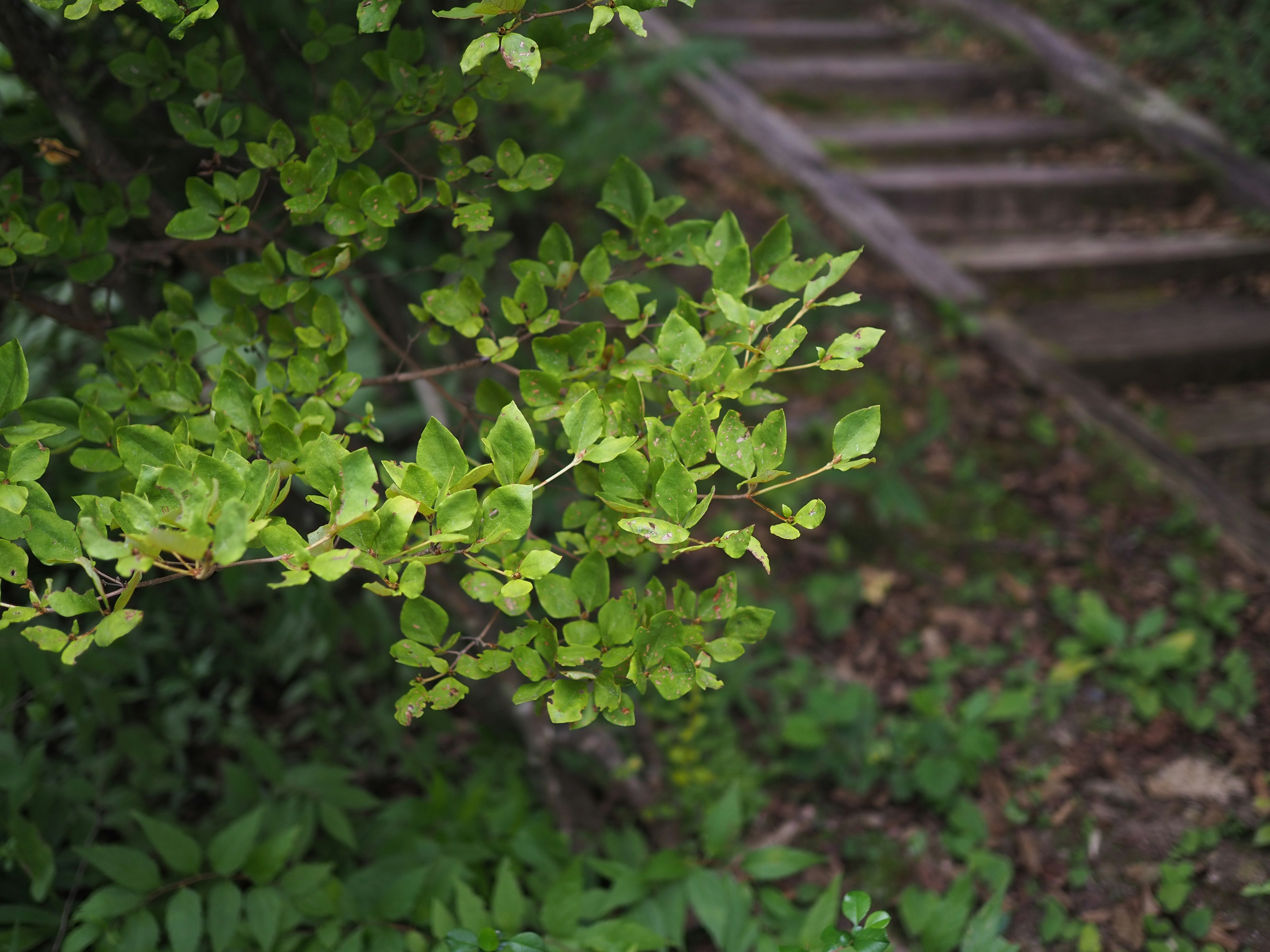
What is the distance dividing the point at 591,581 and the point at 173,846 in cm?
112

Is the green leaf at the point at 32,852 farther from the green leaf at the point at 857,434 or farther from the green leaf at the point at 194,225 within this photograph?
the green leaf at the point at 857,434

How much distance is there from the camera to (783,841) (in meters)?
2.18

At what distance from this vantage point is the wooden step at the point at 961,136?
15.0ft

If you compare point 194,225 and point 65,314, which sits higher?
point 194,225

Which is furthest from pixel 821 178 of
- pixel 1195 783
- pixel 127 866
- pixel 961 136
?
pixel 127 866

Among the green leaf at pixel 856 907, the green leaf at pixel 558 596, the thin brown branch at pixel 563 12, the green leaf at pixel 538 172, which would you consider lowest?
the green leaf at pixel 856 907

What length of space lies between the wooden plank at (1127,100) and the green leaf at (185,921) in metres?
4.78

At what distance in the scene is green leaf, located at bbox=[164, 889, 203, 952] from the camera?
1495 mm

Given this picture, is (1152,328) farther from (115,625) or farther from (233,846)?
(115,625)

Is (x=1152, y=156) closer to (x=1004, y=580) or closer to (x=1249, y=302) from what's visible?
(x=1249, y=302)

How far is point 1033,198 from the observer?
4168 mm

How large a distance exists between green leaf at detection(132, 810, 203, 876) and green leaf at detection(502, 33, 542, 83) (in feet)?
4.98

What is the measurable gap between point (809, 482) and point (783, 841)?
118 cm

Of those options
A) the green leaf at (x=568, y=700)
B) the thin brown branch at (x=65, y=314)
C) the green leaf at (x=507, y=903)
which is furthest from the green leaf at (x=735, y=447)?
the thin brown branch at (x=65, y=314)
